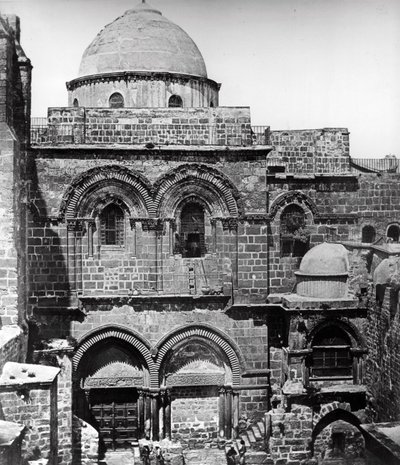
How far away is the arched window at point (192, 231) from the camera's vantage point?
18.5 meters

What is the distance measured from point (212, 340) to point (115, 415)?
3.32 metres

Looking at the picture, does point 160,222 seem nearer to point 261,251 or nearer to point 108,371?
point 261,251

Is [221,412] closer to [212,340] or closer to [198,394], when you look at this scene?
[198,394]

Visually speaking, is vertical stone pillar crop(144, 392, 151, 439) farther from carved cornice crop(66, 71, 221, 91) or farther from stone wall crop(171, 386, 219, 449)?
carved cornice crop(66, 71, 221, 91)

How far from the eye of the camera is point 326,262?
18016mm

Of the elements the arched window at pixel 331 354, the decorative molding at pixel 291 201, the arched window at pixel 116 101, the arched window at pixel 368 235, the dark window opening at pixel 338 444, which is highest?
the arched window at pixel 116 101

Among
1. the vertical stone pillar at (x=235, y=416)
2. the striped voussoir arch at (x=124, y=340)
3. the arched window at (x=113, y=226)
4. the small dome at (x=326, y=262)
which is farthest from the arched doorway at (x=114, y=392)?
the small dome at (x=326, y=262)

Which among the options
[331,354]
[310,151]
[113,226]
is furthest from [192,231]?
[331,354]

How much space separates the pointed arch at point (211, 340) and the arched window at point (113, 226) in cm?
290

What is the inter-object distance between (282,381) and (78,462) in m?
5.79

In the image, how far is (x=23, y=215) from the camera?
1734cm

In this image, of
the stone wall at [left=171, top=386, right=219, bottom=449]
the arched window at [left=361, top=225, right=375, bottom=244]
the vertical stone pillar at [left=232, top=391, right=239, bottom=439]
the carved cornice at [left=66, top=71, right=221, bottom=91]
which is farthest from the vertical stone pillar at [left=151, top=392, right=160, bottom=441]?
the carved cornice at [left=66, top=71, right=221, bottom=91]

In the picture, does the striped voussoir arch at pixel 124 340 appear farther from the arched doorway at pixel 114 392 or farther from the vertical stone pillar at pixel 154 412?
the vertical stone pillar at pixel 154 412

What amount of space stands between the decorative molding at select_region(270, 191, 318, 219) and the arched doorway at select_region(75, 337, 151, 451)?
558 centimetres
